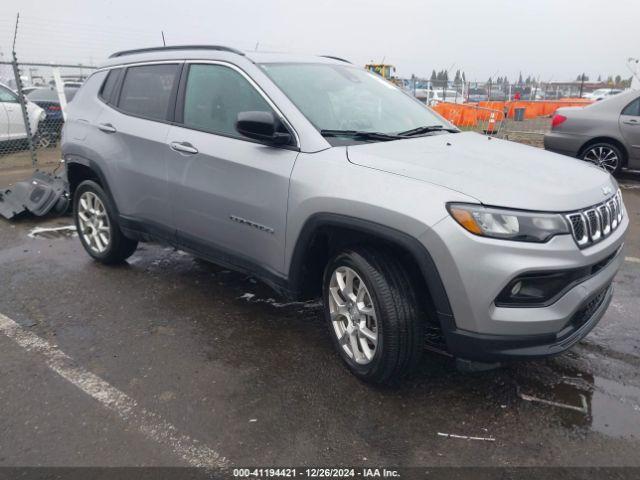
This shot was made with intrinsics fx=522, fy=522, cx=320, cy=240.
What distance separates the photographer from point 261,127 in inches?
118

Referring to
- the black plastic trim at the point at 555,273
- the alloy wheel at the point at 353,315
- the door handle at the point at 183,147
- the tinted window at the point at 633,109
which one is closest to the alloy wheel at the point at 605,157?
the tinted window at the point at 633,109

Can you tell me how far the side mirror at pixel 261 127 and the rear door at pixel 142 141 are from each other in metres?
1.03

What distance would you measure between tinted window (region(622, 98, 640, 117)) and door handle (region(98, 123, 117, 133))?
7560 mm

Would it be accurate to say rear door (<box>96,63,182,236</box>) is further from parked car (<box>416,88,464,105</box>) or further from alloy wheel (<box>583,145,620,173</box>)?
parked car (<box>416,88,464,105</box>)

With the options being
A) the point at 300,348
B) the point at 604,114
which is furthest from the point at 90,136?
the point at 604,114

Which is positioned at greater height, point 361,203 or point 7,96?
point 7,96

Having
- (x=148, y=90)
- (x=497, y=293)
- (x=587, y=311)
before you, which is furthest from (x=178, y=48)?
(x=587, y=311)

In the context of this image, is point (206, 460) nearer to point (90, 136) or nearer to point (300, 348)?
point (300, 348)

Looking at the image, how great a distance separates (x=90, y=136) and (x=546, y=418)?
4.07 metres

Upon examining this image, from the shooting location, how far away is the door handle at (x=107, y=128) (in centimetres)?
428

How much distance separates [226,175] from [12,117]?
10.3 metres

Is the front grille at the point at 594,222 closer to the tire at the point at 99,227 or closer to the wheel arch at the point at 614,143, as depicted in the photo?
the tire at the point at 99,227

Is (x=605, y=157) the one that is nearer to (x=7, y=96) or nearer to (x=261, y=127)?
(x=261, y=127)

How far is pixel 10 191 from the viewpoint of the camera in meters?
6.77
